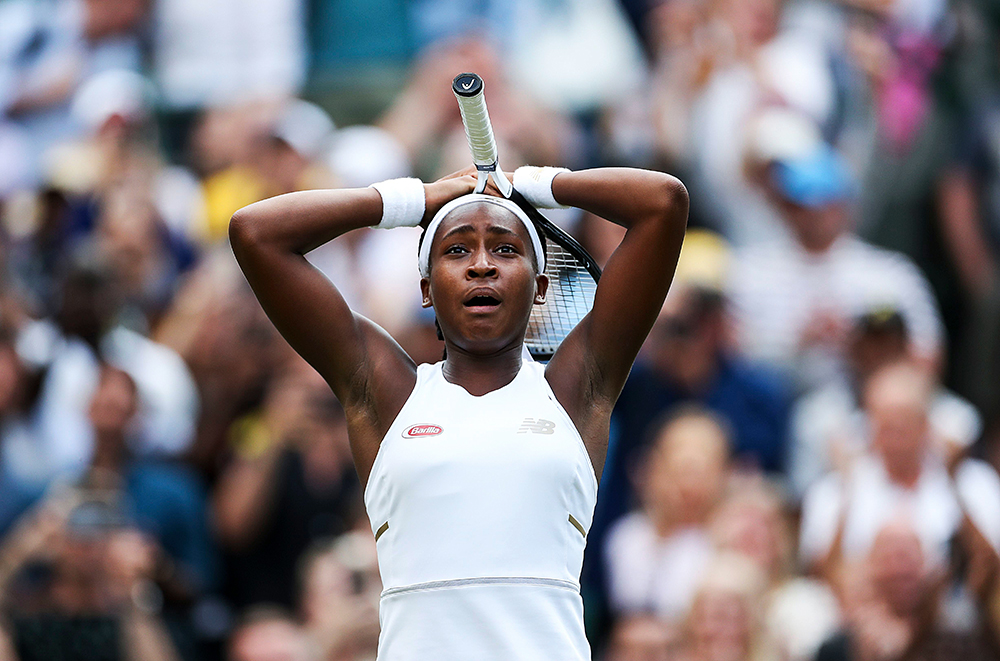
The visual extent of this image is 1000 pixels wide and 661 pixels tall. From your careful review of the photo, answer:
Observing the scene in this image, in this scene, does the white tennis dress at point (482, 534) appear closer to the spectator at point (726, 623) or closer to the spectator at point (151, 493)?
the spectator at point (726, 623)

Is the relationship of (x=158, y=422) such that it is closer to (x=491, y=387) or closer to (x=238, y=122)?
(x=238, y=122)

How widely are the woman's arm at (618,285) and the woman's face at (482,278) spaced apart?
0.17 m

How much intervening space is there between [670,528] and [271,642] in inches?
78.3

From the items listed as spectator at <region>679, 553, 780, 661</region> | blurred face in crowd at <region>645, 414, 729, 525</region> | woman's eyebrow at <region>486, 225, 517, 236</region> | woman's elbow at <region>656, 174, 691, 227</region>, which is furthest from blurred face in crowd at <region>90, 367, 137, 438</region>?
woman's elbow at <region>656, 174, 691, 227</region>

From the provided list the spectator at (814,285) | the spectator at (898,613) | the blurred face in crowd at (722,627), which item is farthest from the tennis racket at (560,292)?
the spectator at (814,285)

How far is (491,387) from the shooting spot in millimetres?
3566

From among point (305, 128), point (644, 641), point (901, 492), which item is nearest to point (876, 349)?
point (901, 492)

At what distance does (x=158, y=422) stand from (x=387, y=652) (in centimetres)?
433

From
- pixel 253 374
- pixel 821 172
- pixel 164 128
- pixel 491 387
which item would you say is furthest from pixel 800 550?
pixel 164 128

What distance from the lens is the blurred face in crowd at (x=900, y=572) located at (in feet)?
20.4

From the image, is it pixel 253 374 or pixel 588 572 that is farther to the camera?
pixel 253 374

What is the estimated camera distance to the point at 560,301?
3.91m

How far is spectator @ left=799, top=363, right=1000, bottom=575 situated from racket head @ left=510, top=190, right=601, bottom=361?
3.14m

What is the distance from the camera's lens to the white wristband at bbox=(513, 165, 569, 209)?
11.9 feet
